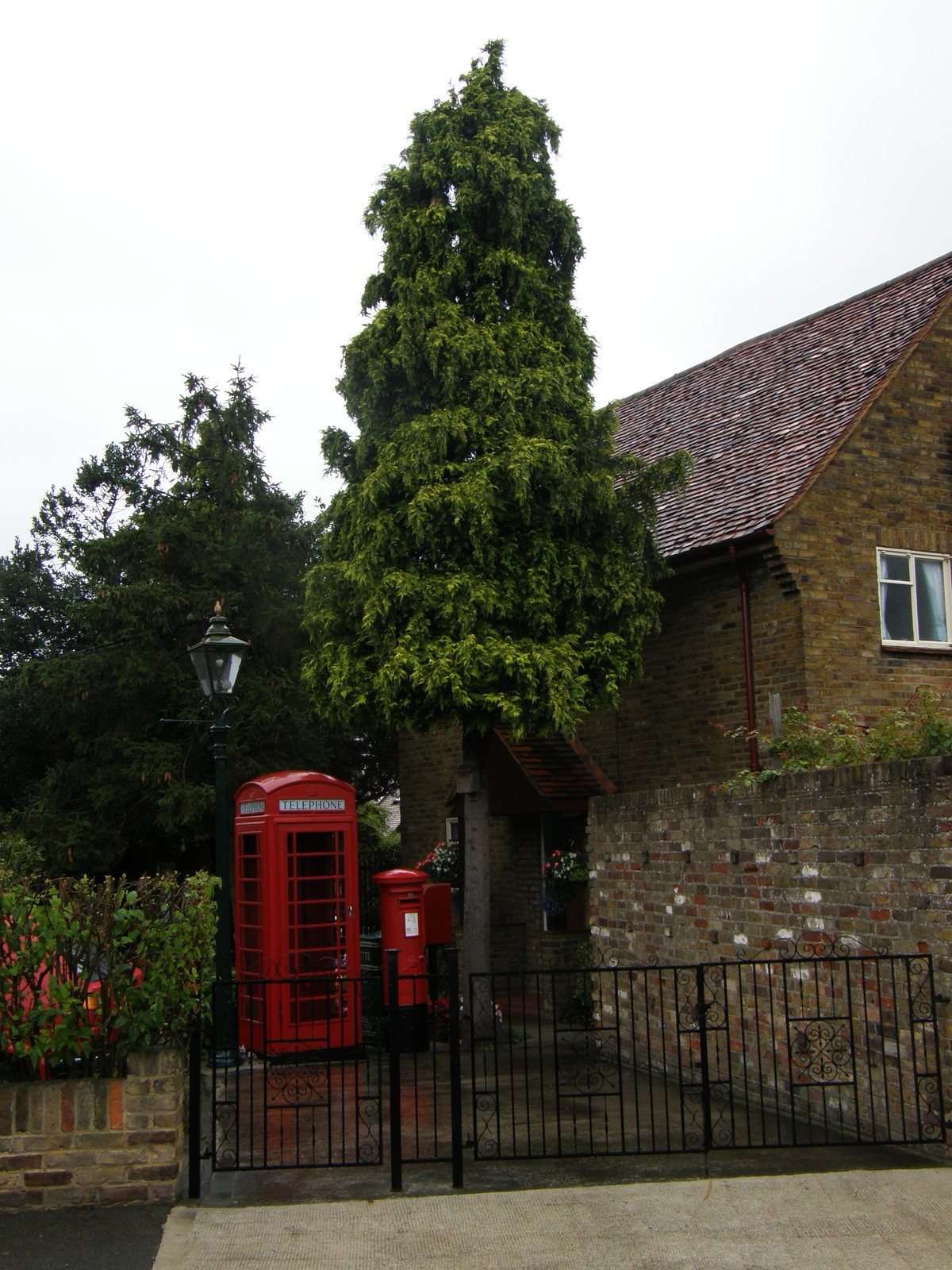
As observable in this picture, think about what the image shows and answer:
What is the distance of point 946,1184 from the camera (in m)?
6.60

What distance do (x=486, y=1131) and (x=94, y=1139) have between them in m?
2.52

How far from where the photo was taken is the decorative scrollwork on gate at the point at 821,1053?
7.76 m

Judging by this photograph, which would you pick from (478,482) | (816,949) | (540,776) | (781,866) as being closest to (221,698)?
(478,482)

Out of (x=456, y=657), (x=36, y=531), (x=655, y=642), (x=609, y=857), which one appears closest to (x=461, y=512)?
(x=456, y=657)

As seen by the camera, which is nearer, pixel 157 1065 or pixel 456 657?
pixel 157 1065

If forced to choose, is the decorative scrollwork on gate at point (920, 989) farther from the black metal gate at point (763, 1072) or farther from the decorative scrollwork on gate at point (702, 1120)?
the decorative scrollwork on gate at point (702, 1120)

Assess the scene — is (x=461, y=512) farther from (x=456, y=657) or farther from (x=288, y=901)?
(x=288, y=901)

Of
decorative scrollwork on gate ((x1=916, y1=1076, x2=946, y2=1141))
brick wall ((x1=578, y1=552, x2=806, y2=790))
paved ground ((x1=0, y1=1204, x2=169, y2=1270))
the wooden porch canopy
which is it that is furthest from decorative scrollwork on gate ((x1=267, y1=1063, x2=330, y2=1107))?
brick wall ((x1=578, y1=552, x2=806, y2=790))

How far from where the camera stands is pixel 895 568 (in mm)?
14047

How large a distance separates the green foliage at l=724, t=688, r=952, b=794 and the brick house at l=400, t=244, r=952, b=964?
Answer: 3010 mm

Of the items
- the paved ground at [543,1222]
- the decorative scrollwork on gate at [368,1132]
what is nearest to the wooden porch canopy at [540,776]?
the decorative scrollwork on gate at [368,1132]

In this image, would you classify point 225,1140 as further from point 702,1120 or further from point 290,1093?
point 702,1120

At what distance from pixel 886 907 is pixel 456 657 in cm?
492

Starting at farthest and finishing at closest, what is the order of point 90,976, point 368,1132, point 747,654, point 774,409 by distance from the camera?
1. point 774,409
2. point 747,654
3. point 368,1132
4. point 90,976
